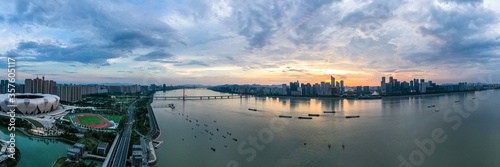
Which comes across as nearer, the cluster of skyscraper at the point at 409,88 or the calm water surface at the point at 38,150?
the calm water surface at the point at 38,150

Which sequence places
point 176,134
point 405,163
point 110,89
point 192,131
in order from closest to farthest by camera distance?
1. point 405,163
2. point 176,134
3. point 192,131
4. point 110,89

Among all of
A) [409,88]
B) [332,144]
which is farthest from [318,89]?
[332,144]

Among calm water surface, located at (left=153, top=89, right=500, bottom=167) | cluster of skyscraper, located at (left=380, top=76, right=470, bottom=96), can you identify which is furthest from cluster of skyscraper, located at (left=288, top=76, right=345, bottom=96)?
calm water surface, located at (left=153, top=89, right=500, bottom=167)

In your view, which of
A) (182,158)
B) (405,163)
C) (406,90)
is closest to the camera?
(405,163)

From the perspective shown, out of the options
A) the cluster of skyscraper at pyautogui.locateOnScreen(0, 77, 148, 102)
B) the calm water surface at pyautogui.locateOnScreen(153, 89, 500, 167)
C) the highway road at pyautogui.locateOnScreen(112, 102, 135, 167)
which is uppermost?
the cluster of skyscraper at pyautogui.locateOnScreen(0, 77, 148, 102)

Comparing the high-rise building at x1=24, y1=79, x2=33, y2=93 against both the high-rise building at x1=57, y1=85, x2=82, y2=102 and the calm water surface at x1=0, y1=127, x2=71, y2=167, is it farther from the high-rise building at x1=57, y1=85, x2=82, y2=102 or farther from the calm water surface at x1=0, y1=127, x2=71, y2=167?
the calm water surface at x1=0, y1=127, x2=71, y2=167

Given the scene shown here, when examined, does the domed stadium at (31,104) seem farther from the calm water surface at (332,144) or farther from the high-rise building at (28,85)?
the high-rise building at (28,85)

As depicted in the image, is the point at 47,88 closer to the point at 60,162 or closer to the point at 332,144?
the point at 60,162

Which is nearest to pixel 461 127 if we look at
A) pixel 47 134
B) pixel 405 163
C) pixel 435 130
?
pixel 435 130

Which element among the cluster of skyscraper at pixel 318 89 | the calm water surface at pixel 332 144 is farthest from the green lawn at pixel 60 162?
the cluster of skyscraper at pixel 318 89

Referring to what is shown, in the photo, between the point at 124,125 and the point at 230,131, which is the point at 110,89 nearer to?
the point at 124,125

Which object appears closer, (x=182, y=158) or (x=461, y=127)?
(x=182, y=158)
